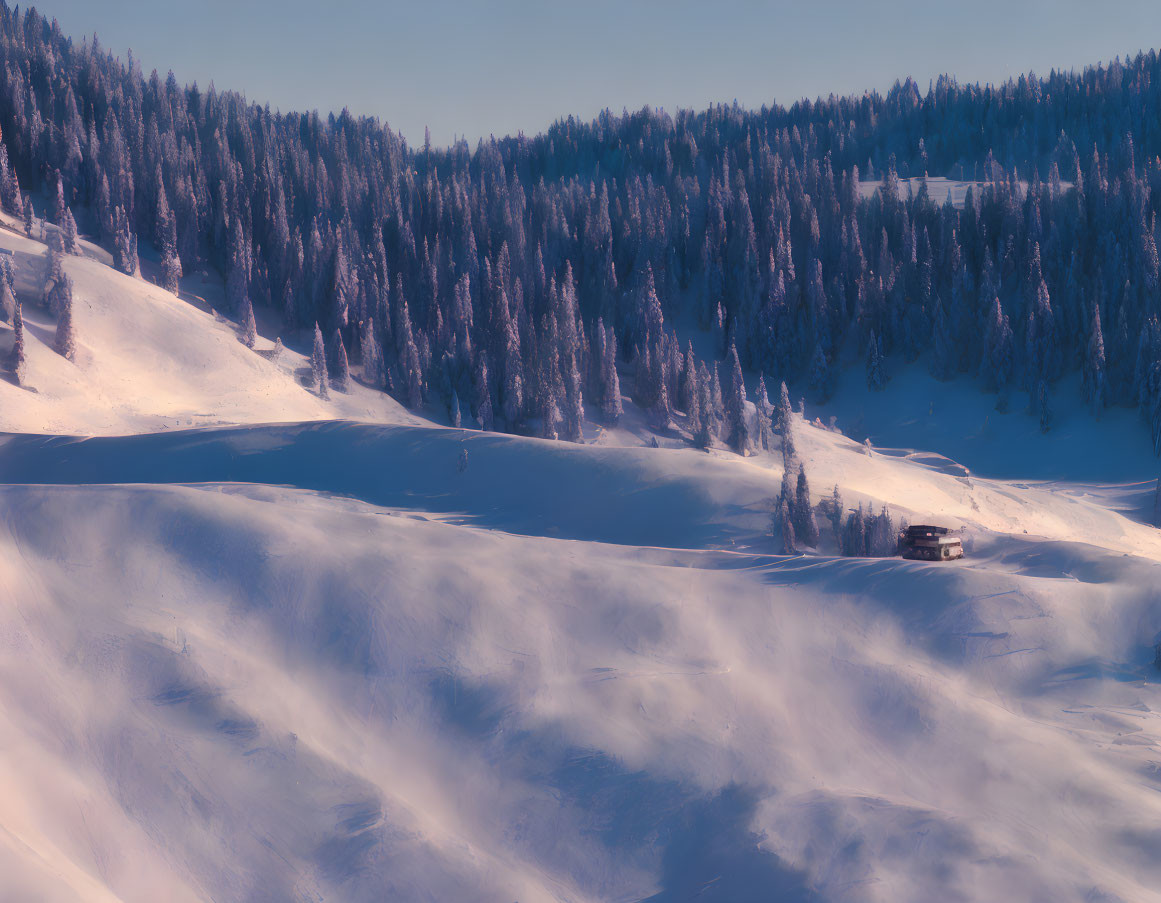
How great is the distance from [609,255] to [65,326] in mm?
70073

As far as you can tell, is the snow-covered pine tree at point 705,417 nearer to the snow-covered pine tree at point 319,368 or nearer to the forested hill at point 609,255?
the forested hill at point 609,255

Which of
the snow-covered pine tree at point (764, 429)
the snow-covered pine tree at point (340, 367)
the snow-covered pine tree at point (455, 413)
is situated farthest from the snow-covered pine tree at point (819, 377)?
the snow-covered pine tree at point (340, 367)

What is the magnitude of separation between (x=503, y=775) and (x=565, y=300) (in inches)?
2915

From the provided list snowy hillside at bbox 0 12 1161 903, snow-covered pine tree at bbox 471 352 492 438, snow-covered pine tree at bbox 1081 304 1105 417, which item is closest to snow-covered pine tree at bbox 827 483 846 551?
snowy hillside at bbox 0 12 1161 903

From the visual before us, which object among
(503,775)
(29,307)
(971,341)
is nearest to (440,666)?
(503,775)

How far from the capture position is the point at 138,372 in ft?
197

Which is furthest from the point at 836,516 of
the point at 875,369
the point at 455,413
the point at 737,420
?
the point at 875,369

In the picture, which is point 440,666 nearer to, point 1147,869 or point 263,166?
point 1147,869

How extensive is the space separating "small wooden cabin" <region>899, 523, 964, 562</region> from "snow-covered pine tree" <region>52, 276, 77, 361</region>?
50.9 m

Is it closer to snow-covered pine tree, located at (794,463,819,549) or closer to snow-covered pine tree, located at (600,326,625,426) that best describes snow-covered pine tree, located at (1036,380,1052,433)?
snow-covered pine tree, located at (600,326,625,426)

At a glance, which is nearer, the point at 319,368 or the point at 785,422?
the point at 785,422

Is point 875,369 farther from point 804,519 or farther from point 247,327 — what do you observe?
point 804,519

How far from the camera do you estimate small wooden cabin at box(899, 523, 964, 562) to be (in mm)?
32125

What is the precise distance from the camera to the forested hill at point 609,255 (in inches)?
3172
